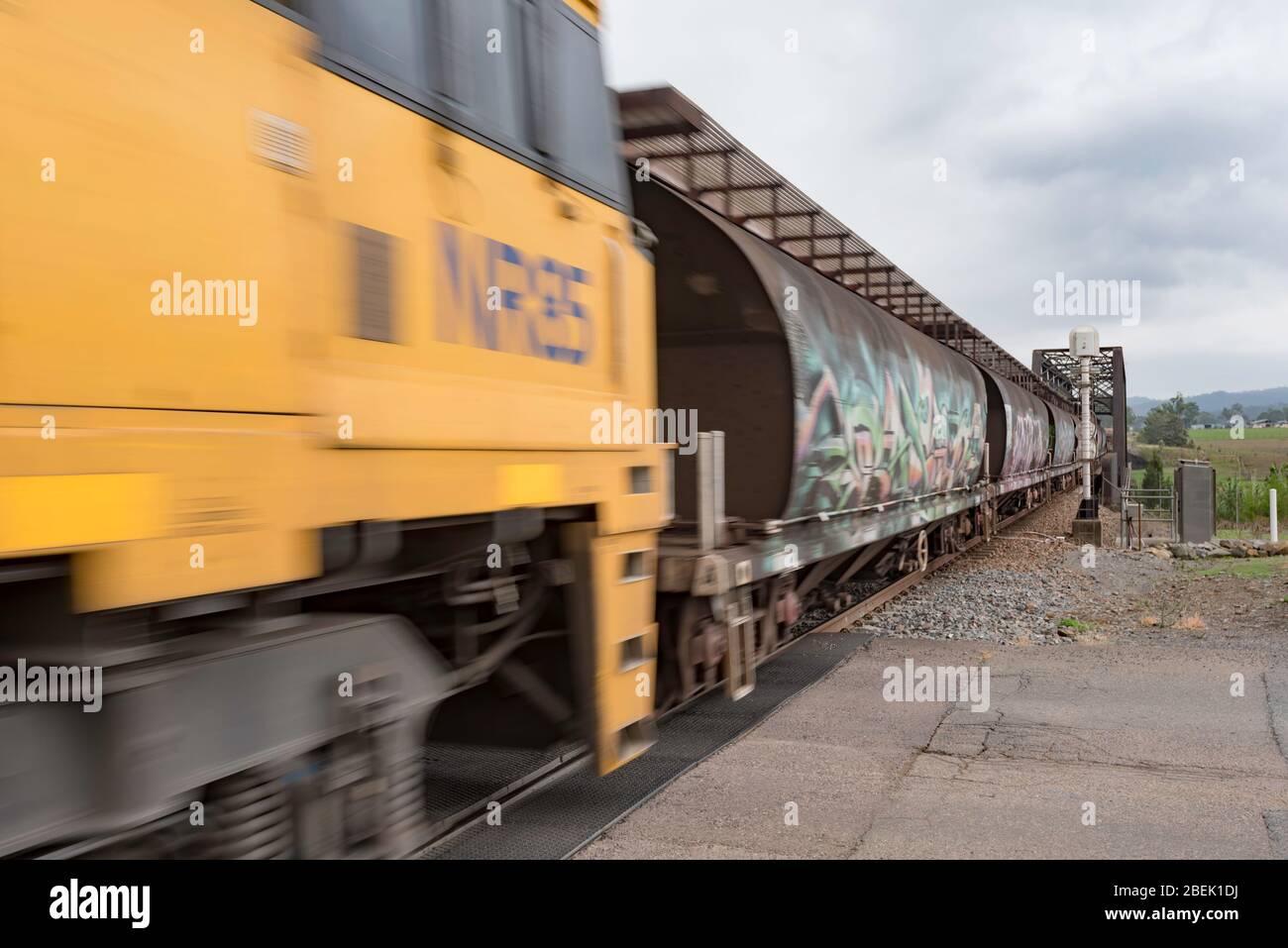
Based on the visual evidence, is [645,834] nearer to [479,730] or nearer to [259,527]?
[479,730]

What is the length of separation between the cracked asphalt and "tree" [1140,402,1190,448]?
10808 cm

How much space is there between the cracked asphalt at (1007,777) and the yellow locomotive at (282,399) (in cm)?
110

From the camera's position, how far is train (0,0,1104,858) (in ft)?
7.39

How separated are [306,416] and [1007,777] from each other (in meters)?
4.54

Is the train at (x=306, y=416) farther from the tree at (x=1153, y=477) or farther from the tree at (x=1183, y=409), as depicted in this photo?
the tree at (x=1183, y=409)

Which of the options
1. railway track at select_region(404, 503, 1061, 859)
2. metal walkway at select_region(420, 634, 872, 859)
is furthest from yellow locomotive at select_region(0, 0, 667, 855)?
railway track at select_region(404, 503, 1061, 859)

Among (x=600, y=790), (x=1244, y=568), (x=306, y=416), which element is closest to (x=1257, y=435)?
(x=1244, y=568)

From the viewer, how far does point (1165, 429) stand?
12244 centimetres

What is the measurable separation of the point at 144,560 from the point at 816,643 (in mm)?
8213

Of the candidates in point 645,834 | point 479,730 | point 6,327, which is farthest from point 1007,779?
point 6,327

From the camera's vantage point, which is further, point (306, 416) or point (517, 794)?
point (517, 794)

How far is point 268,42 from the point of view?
2857 millimetres

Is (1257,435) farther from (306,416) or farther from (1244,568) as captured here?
(306,416)
